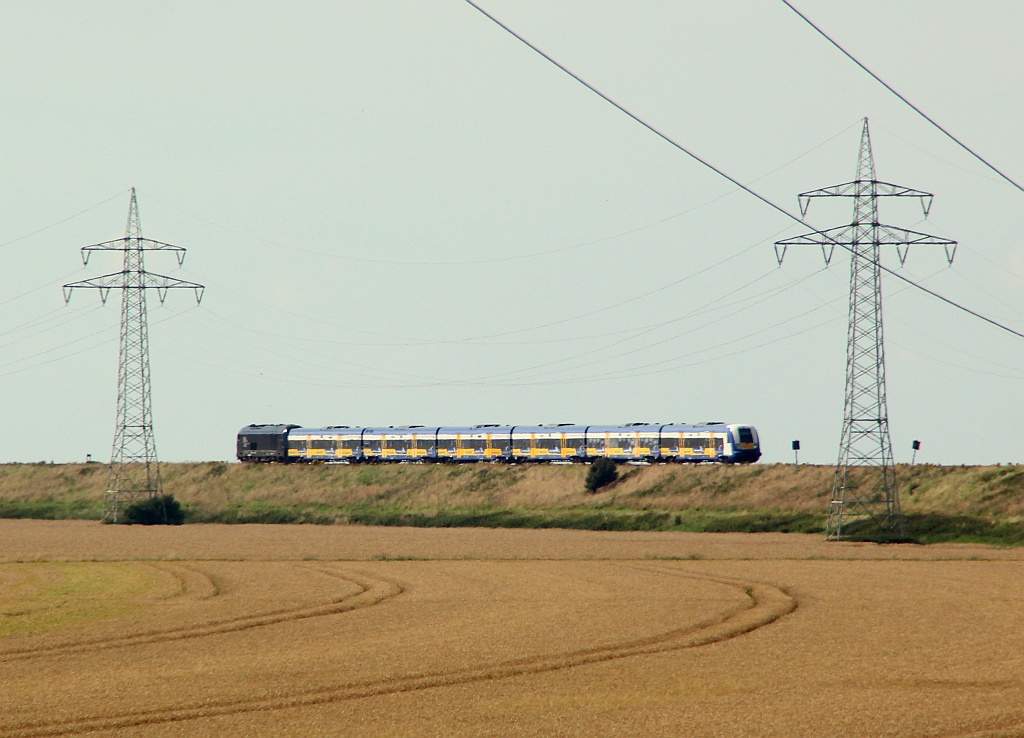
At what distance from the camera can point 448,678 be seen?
24078mm

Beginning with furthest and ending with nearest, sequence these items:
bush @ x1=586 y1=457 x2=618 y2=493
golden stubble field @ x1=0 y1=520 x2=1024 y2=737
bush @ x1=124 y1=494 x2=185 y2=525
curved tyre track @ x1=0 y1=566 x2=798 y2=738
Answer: bush @ x1=586 y1=457 x2=618 y2=493
bush @ x1=124 y1=494 x2=185 y2=525
golden stubble field @ x1=0 y1=520 x2=1024 y2=737
curved tyre track @ x1=0 y1=566 x2=798 y2=738

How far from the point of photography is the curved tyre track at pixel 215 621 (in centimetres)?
2845

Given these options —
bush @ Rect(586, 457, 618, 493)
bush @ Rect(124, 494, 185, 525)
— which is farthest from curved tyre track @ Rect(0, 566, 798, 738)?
bush @ Rect(124, 494, 185, 525)

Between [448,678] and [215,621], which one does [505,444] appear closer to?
[215,621]

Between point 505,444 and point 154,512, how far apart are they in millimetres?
28628

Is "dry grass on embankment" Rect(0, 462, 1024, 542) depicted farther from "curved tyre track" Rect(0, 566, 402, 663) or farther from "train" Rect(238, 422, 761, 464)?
"curved tyre track" Rect(0, 566, 402, 663)

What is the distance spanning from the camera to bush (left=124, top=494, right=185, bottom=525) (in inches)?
3319

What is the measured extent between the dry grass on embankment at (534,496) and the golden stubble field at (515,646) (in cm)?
1910

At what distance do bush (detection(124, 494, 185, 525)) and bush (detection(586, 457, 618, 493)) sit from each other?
1144 inches

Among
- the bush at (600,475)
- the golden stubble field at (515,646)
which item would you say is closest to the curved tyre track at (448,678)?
the golden stubble field at (515,646)

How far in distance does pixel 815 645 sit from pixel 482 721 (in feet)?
34.5

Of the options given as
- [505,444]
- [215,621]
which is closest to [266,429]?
[505,444]

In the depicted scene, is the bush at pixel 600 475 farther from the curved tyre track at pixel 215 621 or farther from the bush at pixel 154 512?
the curved tyre track at pixel 215 621

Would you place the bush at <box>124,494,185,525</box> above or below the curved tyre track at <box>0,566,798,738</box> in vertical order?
above
